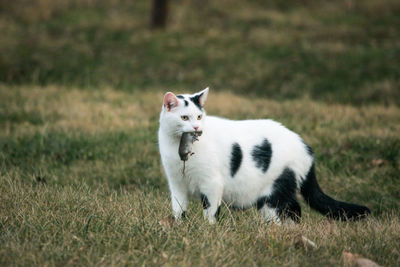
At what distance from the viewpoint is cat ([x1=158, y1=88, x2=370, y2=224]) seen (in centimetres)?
365

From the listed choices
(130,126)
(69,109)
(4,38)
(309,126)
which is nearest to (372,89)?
(309,126)

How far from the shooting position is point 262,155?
3.88m

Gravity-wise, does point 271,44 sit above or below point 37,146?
above

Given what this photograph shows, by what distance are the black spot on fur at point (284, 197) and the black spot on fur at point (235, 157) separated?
383mm

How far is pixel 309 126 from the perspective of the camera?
6.71 meters

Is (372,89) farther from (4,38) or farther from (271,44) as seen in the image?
(4,38)

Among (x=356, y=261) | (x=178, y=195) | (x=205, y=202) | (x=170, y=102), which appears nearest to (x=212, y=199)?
(x=205, y=202)

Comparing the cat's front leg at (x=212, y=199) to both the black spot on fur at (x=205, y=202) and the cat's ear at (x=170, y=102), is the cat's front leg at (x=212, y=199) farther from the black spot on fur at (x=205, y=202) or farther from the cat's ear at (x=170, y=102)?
the cat's ear at (x=170, y=102)

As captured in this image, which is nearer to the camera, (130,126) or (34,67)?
(130,126)

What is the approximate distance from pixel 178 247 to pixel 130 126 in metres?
4.28

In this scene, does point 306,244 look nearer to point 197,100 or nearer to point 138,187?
point 197,100

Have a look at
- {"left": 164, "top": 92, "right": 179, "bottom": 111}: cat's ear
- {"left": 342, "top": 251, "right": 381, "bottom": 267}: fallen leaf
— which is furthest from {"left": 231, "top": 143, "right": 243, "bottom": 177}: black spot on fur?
{"left": 342, "top": 251, "right": 381, "bottom": 267}: fallen leaf

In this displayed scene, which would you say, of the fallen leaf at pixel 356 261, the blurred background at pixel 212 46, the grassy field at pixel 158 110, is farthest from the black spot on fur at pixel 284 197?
the blurred background at pixel 212 46

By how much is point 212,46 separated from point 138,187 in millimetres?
9078
